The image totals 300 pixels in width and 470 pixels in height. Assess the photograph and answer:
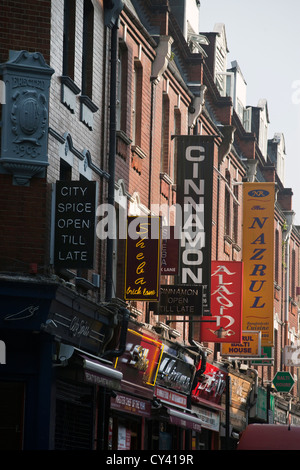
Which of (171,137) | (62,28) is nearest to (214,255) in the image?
(171,137)

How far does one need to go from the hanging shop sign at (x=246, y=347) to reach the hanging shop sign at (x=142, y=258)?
1132 cm

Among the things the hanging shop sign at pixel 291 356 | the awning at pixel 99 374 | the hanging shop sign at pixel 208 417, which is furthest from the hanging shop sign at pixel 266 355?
Answer: the awning at pixel 99 374

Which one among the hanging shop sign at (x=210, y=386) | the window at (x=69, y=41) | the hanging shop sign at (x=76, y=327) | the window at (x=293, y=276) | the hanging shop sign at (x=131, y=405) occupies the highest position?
the window at (x=69, y=41)

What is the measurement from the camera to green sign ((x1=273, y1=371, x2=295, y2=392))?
42.0 meters

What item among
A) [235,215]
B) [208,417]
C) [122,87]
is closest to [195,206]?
[122,87]

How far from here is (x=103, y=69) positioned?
22.7 m

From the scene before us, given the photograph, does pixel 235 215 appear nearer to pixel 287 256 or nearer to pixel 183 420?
pixel 287 256

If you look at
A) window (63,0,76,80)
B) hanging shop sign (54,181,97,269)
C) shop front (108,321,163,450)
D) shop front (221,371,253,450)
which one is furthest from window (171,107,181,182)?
hanging shop sign (54,181,97,269)

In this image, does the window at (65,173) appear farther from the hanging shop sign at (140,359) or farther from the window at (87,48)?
the hanging shop sign at (140,359)

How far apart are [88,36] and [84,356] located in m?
6.93

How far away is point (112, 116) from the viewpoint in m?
22.9

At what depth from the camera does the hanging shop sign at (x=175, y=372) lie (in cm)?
2645

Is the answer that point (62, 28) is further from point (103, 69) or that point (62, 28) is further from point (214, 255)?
point (214, 255)

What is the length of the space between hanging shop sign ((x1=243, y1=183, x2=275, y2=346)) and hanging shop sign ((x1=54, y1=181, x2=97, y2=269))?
17.6 m
